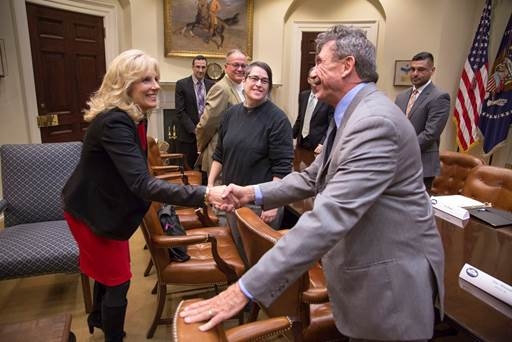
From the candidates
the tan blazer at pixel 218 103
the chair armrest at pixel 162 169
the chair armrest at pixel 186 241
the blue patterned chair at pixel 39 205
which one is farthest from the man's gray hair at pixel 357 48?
the chair armrest at pixel 162 169

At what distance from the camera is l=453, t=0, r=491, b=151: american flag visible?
470 cm

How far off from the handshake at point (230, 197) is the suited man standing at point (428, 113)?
5.96ft

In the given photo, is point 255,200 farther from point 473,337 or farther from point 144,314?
point 144,314

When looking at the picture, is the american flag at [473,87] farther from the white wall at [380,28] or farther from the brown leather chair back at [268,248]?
the brown leather chair back at [268,248]

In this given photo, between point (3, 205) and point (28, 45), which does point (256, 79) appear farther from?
point (28, 45)

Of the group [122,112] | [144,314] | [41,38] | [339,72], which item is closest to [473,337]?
[339,72]

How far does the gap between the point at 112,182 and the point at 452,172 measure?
2.45m

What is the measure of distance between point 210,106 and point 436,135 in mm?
1755

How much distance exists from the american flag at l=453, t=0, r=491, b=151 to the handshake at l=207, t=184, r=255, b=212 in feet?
14.5

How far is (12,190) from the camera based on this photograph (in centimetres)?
247

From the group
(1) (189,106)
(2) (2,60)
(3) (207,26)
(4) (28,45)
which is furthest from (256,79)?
(3) (207,26)

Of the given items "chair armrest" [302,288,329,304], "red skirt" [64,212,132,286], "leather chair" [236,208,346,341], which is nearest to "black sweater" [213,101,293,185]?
"leather chair" [236,208,346,341]

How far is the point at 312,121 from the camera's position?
379 centimetres

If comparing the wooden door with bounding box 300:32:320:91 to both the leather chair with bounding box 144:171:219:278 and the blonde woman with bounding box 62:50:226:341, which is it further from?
the blonde woman with bounding box 62:50:226:341
